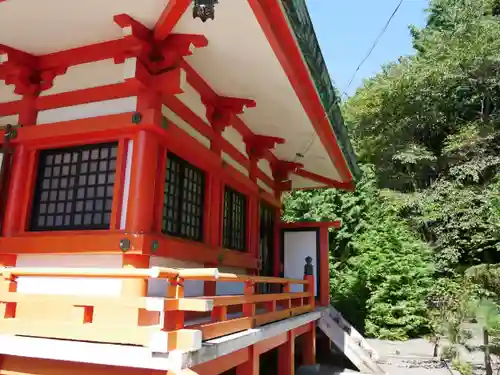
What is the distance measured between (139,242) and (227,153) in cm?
276

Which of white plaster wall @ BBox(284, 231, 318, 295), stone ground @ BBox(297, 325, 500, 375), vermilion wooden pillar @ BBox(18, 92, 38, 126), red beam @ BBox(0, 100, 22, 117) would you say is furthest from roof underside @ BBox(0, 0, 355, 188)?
stone ground @ BBox(297, 325, 500, 375)

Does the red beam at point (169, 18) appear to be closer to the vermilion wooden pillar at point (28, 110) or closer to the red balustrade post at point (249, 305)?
the vermilion wooden pillar at point (28, 110)

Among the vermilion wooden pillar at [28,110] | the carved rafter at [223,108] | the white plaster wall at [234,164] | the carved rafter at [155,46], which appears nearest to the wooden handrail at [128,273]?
the vermilion wooden pillar at [28,110]

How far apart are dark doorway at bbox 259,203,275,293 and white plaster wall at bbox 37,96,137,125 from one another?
4.93 m

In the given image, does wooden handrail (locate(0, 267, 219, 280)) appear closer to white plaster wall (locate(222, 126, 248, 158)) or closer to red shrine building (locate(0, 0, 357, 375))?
red shrine building (locate(0, 0, 357, 375))

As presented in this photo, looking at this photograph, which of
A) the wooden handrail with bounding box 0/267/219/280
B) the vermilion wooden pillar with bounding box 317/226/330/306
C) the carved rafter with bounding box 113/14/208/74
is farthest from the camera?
the vermilion wooden pillar with bounding box 317/226/330/306

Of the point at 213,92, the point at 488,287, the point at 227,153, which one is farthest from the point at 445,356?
the point at 213,92

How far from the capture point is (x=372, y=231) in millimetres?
16688

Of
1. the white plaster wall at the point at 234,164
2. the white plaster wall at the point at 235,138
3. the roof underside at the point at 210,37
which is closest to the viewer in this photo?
the roof underside at the point at 210,37

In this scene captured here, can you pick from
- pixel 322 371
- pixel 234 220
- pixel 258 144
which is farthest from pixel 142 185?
pixel 322 371

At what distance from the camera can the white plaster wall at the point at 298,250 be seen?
9961 millimetres

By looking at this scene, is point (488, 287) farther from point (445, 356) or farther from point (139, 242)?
point (139, 242)

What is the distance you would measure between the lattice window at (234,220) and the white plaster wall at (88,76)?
262 cm

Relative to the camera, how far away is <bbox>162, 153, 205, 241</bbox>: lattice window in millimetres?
4949
